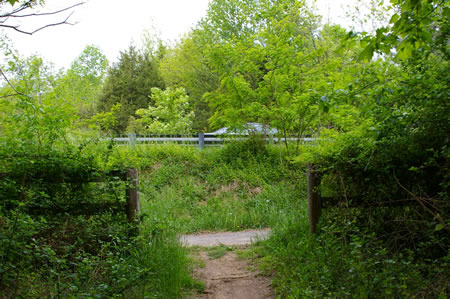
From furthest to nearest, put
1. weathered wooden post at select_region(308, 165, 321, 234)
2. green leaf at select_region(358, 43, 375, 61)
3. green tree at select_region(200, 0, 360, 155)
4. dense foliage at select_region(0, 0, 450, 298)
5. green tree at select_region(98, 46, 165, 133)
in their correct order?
green tree at select_region(98, 46, 165, 133) → green tree at select_region(200, 0, 360, 155) → weathered wooden post at select_region(308, 165, 321, 234) → dense foliage at select_region(0, 0, 450, 298) → green leaf at select_region(358, 43, 375, 61)

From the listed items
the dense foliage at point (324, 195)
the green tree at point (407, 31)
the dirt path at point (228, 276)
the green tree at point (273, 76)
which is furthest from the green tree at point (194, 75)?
the green tree at point (407, 31)

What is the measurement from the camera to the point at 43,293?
314 centimetres

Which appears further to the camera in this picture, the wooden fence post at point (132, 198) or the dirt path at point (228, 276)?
the wooden fence post at point (132, 198)

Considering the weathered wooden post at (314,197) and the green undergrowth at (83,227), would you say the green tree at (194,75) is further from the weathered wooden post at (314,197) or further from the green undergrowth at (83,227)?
the weathered wooden post at (314,197)

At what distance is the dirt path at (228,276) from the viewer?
13.9ft

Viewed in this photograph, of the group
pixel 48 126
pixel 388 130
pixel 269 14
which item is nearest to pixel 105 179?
pixel 48 126

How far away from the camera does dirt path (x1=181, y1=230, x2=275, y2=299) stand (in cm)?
424

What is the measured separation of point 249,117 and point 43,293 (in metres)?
8.67

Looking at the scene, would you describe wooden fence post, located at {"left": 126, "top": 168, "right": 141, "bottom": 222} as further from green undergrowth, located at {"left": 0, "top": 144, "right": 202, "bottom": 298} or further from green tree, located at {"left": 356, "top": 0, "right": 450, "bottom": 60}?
green tree, located at {"left": 356, "top": 0, "right": 450, "bottom": 60}

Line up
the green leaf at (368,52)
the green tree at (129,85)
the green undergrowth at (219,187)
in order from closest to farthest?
the green leaf at (368,52) → the green undergrowth at (219,187) → the green tree at (129,85)

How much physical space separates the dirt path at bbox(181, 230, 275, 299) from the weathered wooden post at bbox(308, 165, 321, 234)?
965 mm

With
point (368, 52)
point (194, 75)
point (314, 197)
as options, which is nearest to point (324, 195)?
point (314, 197)

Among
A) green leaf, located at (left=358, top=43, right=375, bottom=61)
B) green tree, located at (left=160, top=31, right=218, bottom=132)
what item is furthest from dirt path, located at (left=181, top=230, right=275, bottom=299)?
green tree, located at (left=160, top=31, right=218, bottom=132)

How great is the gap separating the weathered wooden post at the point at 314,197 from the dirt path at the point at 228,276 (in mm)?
965
